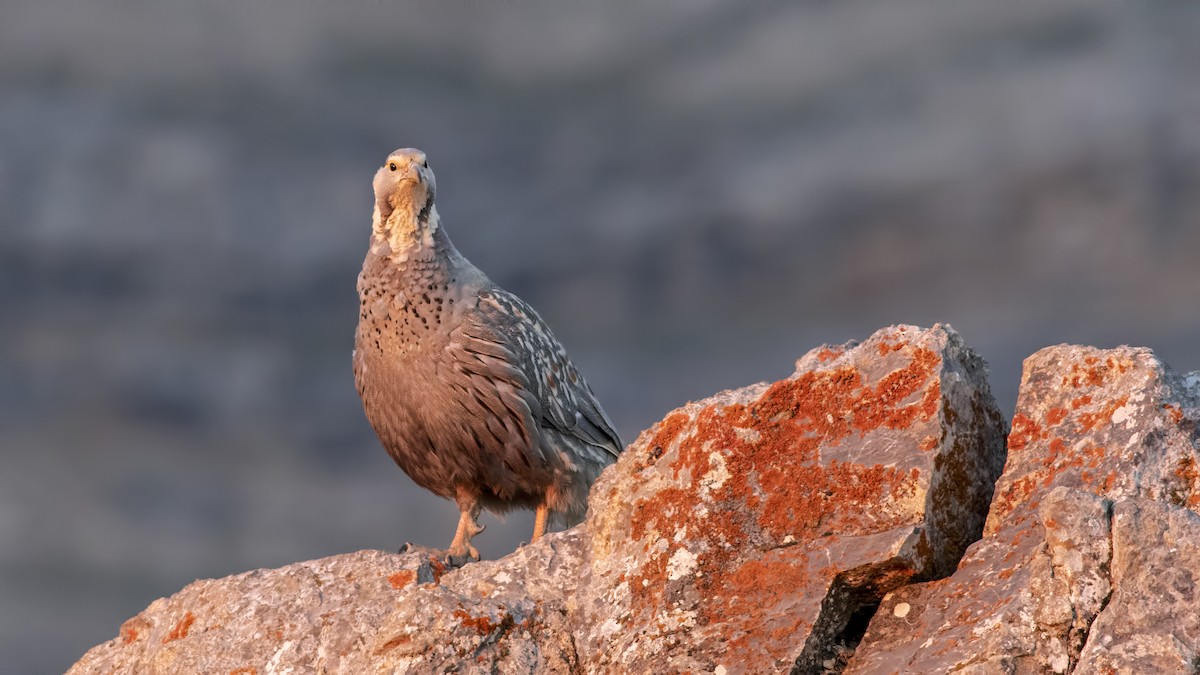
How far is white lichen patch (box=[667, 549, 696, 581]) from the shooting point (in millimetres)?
5301

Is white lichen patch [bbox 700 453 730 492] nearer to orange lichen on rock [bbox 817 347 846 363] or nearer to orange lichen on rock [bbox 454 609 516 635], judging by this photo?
orange lichen on rock [bbox 817 347 846 363]

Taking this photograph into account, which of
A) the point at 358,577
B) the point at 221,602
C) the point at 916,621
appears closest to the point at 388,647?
the point at 358,577

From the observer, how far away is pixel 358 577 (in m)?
6.30

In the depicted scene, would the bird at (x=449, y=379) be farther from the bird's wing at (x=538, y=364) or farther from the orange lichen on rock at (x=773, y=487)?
the orange lichen on rock at (x=773, y=487)

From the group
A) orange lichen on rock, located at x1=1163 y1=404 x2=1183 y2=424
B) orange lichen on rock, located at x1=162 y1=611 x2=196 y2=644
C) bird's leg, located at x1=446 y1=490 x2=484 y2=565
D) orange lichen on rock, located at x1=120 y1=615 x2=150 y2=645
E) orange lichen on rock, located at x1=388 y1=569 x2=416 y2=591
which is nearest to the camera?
orange lichen on rock, located at x1=1163 y1=404 x2=1183 y2=424

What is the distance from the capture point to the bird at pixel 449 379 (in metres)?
8.23

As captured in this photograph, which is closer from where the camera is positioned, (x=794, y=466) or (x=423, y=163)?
(x=794, y=466)

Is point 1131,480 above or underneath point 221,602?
underneath

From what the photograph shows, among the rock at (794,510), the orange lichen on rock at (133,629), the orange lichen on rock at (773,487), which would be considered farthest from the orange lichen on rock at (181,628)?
the orange lichen on rock at (773,487)

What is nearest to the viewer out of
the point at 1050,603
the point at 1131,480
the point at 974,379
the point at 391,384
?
the point at 1050,603

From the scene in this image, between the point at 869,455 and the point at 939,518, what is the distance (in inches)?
14.9

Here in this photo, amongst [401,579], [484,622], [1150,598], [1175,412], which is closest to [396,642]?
[484,622]

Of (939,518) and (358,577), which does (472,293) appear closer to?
(358,577)

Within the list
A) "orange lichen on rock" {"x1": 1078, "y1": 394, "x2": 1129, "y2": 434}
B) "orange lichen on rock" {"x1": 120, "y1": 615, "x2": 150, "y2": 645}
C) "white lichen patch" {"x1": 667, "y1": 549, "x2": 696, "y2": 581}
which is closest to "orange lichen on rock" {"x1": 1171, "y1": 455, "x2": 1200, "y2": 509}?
"orange lichen on rock" {"x1": 1078, "y1": 394, "x2": 1129, "y2": 434}
